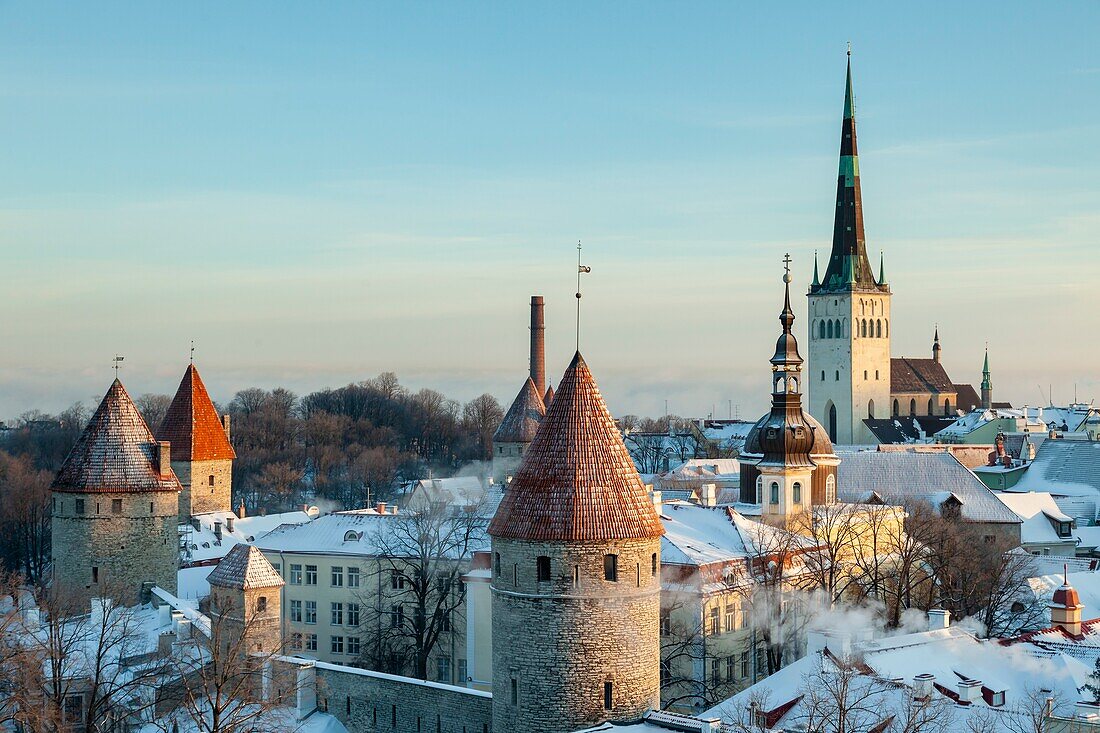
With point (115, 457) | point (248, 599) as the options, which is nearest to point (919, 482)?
point (115, 457)

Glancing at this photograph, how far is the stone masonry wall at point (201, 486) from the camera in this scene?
199ft

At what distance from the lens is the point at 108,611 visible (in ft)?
105

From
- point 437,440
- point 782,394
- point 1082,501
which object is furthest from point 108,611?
point 437,440

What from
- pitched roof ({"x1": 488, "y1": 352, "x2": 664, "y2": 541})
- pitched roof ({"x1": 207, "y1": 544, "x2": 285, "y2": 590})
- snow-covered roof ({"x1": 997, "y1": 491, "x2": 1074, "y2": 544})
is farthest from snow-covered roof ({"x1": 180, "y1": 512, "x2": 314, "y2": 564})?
snow-covered roof ({"x1": 997, "y1": 491, "x2": 1074, "y2": 544})

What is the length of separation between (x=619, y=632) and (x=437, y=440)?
339 feet

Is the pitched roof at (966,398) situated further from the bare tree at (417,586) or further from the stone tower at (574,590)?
the stone tower at (574,590)

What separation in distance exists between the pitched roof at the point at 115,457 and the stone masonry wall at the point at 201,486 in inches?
695

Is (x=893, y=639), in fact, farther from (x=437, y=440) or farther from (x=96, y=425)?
(x=437, y=440)

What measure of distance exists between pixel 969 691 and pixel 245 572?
16.3m

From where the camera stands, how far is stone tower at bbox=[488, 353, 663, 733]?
25766 mm

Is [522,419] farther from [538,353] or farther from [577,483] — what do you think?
[577,483]

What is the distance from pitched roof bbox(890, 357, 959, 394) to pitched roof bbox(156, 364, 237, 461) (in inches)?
3196

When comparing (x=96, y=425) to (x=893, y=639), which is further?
(x=96, y=425)

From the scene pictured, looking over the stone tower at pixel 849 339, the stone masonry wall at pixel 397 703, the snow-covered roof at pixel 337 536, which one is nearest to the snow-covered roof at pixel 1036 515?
the snow-covered roof at pixel 337 536
